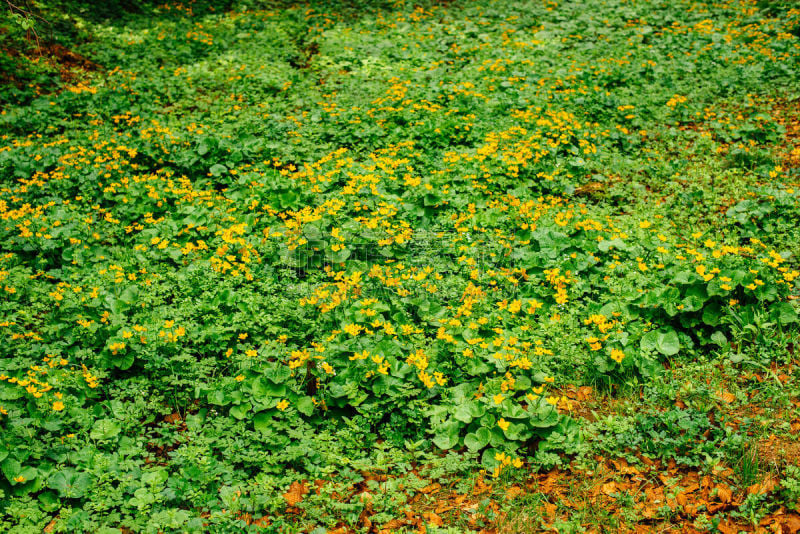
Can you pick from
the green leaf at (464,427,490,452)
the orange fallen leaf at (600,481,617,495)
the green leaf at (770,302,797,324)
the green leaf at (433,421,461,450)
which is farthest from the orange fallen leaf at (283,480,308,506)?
the green leaf at (770,302,797,324)

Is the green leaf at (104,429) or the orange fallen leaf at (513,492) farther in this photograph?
the green leaf at (104,429)

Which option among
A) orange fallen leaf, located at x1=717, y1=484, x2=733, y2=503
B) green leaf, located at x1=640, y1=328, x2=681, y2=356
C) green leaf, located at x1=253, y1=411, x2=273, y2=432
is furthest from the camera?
green leaf, located at x1=640, y1=328, x2=681, y2=356

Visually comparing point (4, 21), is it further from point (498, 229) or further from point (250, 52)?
point (498, 229)

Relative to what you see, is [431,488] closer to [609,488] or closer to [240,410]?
[609,488]

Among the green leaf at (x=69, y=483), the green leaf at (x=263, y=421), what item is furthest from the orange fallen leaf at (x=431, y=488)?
Answer: the green leaf at (x=69, y=483)

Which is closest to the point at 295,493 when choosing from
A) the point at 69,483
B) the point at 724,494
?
the point at 69,483

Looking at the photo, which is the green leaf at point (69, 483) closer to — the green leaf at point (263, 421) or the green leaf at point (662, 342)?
the green leaf at point (263, 421)

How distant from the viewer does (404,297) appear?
483cm

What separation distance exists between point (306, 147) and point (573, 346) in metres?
4.76

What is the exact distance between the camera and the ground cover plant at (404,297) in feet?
11.2

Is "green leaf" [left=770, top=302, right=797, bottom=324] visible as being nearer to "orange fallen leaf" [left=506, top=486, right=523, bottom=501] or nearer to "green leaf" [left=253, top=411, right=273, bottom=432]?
"orange fallen leaf" [left=506, top=486, right=523, bottom=501]

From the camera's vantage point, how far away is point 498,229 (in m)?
5.83

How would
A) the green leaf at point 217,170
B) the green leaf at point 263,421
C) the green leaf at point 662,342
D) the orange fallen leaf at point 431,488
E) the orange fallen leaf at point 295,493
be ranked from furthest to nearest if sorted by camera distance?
the green leaf at point 217,170 < the green leaf at point 662,342 < the green leaf at point 263,421 < the orange fallen leaf at point 431,488 < the orange fallen leaf at point 295,493

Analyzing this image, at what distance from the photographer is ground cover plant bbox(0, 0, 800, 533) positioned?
11.2 ft
